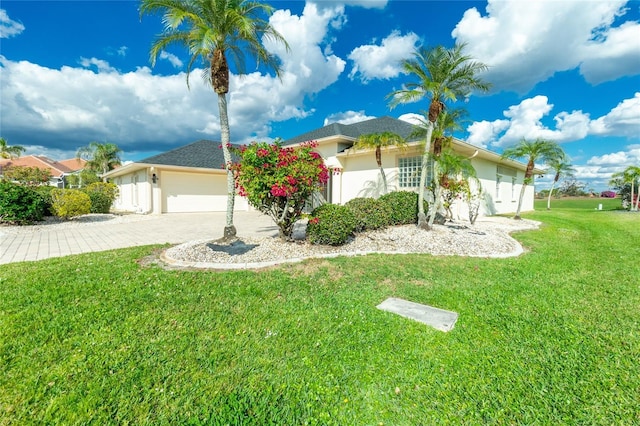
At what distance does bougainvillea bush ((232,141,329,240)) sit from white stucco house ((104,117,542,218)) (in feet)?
15.2

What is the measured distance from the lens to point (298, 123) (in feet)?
70.0

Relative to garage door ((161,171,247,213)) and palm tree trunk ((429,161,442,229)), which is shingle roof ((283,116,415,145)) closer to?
palm tree trunk ((429,161,442,229))

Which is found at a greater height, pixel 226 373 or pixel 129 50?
pixel 129 50

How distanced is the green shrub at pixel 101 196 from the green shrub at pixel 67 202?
3039mm

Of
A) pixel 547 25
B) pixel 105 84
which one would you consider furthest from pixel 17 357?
pixel 105 84

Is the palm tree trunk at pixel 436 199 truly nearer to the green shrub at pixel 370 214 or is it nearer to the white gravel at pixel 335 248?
the white gravel at pixel 335 248

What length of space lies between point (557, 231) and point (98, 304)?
13.4 m

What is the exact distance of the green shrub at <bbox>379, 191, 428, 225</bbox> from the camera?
8.91 meters

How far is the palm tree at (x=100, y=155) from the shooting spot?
95.0ft

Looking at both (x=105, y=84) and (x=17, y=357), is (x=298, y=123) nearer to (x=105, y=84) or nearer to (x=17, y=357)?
(x=105, y=84)

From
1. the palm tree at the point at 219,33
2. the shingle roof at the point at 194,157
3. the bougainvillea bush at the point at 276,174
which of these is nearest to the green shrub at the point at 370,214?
→ the bougainvillea bush at the point at 276,174

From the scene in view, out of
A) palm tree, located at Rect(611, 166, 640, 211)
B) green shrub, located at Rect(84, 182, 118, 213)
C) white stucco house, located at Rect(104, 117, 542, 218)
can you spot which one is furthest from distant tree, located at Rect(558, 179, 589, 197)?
green shrub, located at Rect(84, 182, 118, 213)

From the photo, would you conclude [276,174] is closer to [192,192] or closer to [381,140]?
[381,140]

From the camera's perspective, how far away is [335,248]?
6465 millimetres
